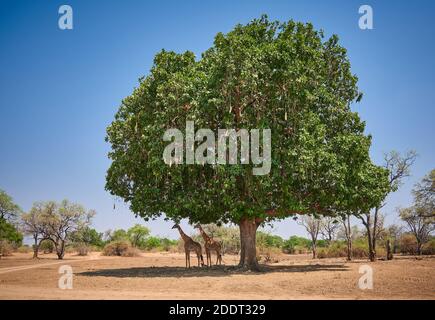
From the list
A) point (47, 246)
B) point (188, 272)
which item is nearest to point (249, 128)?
point (188, 272)

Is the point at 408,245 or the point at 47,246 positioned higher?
the point at 408,245

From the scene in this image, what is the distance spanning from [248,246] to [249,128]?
811cm

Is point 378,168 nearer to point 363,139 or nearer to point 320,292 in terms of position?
point 363,139

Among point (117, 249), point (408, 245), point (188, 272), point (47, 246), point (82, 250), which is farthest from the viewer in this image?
point (47, 246)

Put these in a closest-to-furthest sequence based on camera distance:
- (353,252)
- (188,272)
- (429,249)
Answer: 1. (188,272)
2. (353,252)
3. (429,249)

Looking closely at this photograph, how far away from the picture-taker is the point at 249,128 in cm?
2256

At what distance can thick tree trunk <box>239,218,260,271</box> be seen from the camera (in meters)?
25.6

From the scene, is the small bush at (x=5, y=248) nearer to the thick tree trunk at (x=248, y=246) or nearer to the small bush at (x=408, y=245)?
the thick tree trunk at (x=248, y=246)

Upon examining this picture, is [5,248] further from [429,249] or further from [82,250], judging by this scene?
[429,249]

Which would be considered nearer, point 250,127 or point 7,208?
point 250,127

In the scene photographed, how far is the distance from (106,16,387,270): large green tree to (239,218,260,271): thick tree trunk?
0.07 meters

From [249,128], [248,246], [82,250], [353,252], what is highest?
[249,128]

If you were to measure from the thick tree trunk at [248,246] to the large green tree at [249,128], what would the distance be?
2.9 inches

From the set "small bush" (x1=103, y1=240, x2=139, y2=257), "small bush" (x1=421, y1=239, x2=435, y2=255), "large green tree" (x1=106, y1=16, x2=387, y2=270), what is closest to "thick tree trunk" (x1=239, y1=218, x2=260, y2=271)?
"large green tree" (x1=106, y1=16, x2=387, y2=270)
